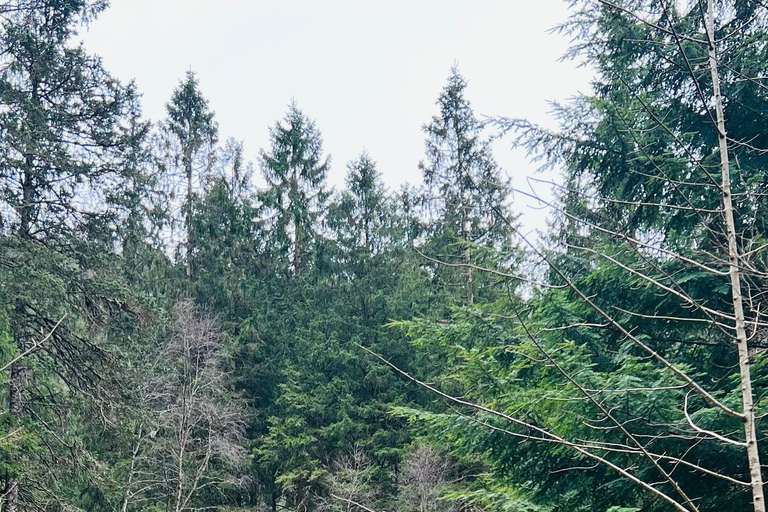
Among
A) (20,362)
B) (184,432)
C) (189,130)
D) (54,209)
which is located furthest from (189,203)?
(20,362)

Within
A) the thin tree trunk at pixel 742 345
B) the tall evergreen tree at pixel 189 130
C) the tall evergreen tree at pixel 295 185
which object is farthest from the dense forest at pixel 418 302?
the tall evergreen tree at pixel 189 130

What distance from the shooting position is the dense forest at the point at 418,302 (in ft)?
10.0

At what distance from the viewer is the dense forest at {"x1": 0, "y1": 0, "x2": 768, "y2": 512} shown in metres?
3.06

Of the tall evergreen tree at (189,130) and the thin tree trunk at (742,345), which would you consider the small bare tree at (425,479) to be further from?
the tall evergreen tree at (189,130)

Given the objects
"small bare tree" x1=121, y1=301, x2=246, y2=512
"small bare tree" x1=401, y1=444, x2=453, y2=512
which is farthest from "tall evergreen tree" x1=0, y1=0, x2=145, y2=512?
"small bare tree" x1=401, y1=444, x2=453, y2=512

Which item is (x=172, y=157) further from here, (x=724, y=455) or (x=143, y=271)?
(x=724, y=455)

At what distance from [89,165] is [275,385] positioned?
1029cm

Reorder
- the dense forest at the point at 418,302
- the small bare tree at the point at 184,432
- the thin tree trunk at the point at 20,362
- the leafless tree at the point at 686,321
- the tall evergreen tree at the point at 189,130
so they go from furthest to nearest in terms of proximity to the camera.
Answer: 1. the tall evergreen tree at the point at 189,130
2. the small bare tree at the point at 184,432
3. the thin tree trunk at the point at 20,362
4. the dense forest at the point at 418,302
5. the leafless tree at the point at 686,321

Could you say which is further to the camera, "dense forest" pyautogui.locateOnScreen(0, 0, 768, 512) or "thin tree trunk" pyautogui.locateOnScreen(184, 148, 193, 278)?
"thin tree trunk" pyautogui.locateOnScreen(184, 148, 193, 278)

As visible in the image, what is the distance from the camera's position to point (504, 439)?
4.42 metres

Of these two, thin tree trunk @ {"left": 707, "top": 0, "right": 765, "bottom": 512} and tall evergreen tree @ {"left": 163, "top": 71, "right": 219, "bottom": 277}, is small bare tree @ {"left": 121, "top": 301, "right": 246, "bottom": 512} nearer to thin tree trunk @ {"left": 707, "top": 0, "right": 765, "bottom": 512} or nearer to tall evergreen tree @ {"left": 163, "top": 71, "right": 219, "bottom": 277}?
tall evergreen tree @ {"left": 163, "top": 71, "right": 219, "bottom": 277}

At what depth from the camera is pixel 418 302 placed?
612 inches

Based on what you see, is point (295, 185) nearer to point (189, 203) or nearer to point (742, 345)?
point (189, 203)

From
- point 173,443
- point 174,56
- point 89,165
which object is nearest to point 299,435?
point 173,443
